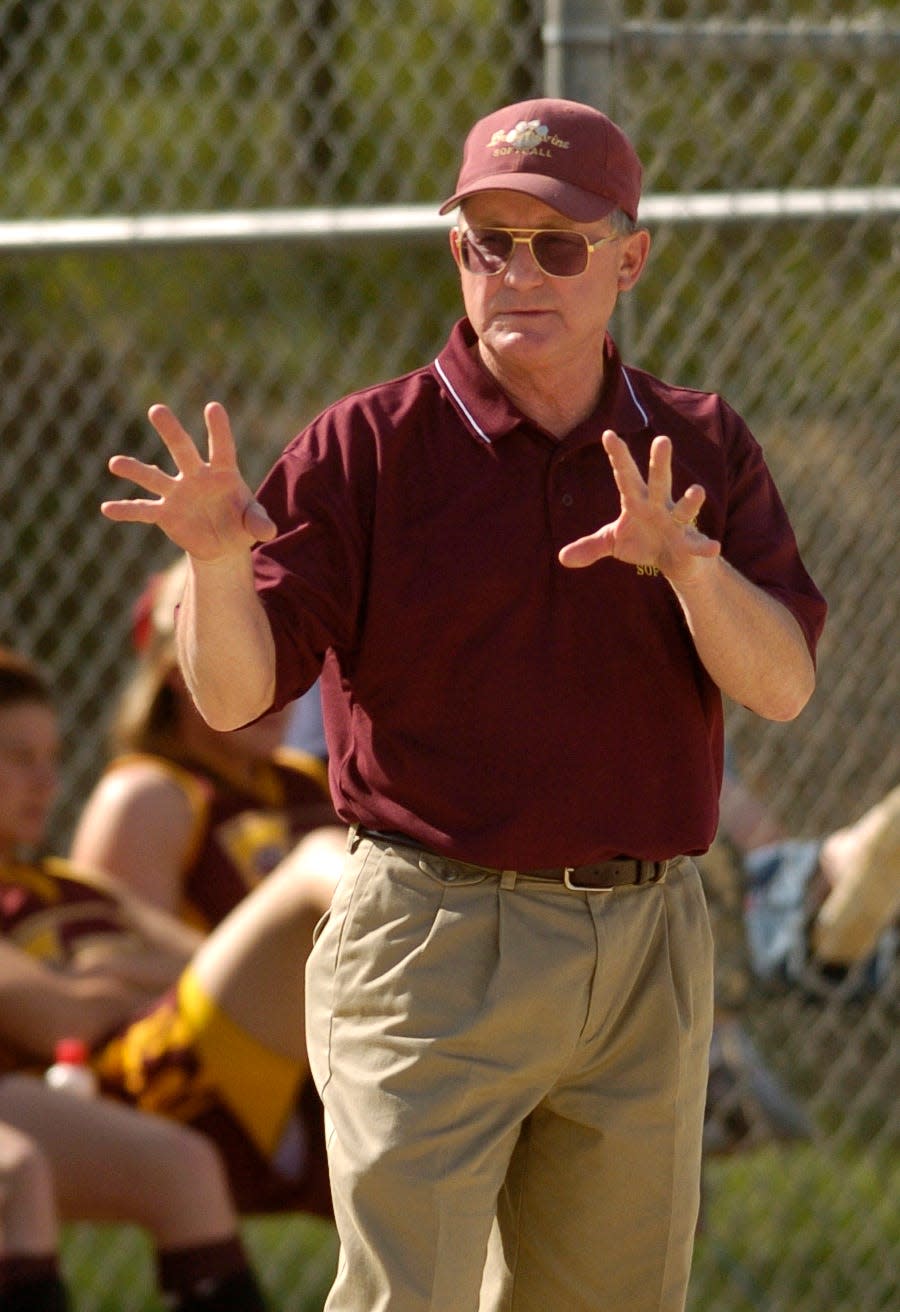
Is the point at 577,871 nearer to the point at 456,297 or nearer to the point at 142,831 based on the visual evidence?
the point at 142,831

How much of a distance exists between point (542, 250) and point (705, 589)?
413 mm

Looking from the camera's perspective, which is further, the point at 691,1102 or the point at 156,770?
the point at 156,770

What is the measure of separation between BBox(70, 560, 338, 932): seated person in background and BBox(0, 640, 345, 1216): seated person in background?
4.4 inches

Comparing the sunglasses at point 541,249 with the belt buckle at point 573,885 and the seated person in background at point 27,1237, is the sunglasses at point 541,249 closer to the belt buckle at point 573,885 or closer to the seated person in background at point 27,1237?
the belt buckle at point 573,885

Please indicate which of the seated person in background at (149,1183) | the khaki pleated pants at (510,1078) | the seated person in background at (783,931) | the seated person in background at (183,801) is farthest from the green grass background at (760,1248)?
the khaki pleated pants at (510,1078)

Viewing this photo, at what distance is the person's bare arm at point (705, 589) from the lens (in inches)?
72.4

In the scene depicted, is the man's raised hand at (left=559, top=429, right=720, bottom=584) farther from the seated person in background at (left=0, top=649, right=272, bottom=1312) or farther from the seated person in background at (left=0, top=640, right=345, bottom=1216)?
the seated person in background at (left=0, top=649, right=272, bottom=1312)

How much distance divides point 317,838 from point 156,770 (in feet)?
1.90

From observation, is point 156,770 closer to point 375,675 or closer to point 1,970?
point 1,970

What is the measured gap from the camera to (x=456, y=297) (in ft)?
18.2

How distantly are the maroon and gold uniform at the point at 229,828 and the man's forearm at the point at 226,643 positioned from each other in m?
1.79

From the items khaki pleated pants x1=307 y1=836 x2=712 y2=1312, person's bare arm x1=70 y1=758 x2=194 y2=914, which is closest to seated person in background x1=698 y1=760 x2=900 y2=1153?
person's bare arm x1=70 y1=758 x2=194 y2=914

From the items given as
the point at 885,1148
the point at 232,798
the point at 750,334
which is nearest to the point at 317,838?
the point at 232,798

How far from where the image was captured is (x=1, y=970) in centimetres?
333
